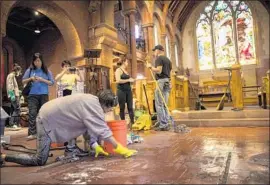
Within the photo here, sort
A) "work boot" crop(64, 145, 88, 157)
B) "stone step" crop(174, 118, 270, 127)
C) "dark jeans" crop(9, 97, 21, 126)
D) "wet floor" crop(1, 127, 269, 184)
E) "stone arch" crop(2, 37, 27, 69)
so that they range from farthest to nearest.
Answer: "stone arch" crop(2, 37, 27, 69)
"dark jeans" crop(9, 97, 21, 126)
"stone step" crop(174, 118, 270, 127)
"work boot" crop(64, 145, 88, 157)
"wet floor" crop(1, 127, 269, 184)

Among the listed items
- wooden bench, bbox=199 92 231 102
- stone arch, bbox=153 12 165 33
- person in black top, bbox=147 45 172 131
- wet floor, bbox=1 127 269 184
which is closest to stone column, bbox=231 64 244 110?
person in black top, bbox=147 45 172 131

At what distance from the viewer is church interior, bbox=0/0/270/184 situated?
213 centimetres

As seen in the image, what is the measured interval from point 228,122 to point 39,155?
157 inches

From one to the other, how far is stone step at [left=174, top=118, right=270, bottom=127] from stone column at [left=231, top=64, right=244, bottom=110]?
854 mm

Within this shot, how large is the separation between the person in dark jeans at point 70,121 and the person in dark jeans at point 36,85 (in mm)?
1793

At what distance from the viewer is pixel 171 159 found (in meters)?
2.47

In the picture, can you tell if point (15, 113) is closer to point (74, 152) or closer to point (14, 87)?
point (14, 87)

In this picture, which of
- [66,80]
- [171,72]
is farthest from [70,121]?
[171,72]

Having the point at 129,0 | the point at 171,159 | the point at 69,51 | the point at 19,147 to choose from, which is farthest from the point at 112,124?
the point at 129,0

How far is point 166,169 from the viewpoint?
2.09m

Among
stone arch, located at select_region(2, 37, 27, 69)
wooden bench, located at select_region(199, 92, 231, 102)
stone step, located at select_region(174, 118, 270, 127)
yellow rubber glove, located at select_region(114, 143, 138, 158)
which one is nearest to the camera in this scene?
yellow rubber glove, located at select_region(114, 143, 138, 158)

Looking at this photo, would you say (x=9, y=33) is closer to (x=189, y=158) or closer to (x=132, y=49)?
(x=132, y=49)

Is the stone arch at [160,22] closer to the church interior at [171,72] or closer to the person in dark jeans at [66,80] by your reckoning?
the church interior at [171,72]

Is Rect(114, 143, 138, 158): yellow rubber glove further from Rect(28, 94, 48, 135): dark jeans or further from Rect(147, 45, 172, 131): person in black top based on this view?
Rect(147, 45, 172, 131): person in black top
